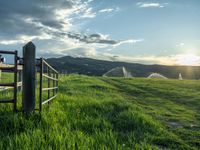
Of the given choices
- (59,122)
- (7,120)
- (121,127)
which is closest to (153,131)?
(121,127)

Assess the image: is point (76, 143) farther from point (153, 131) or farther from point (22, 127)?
point (153, 131)

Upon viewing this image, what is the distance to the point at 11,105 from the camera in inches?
384

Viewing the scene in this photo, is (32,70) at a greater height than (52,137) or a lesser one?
greater

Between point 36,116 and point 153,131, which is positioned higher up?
point 36,116

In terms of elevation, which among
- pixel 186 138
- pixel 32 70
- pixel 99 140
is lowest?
pixel 186 138

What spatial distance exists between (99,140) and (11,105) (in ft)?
13.2

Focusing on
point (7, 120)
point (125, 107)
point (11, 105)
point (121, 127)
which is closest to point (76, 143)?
point (7, 120)

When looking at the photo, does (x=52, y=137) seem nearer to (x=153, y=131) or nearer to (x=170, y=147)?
(x=170, y=147)

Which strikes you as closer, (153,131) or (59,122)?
(59,122)

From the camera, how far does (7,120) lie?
802cm

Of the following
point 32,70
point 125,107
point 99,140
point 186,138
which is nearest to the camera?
point 99,140

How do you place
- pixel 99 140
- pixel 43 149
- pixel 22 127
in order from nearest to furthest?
1. pixel 43 149
2. pixel 99 140
3. pixel 22 127

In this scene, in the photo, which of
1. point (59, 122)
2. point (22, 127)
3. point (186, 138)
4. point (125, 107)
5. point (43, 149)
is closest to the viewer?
point (43, 149)

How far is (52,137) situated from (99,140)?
3.46ft
